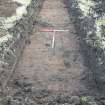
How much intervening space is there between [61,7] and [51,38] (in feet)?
20.1

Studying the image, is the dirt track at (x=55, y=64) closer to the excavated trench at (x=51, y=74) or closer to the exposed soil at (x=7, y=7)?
the excavated trench at (x=51, y=74)

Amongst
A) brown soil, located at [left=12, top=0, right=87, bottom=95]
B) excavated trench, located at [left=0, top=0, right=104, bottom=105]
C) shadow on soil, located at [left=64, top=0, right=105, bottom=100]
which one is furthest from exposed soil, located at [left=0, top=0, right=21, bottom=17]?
shadow on soil, located at [left=64, top=0, right=105, bottom=100]

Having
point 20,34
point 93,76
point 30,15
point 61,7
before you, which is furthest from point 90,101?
point 61,7

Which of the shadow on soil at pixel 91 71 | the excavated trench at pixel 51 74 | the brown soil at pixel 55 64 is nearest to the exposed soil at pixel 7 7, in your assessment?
the excavated trench at pixel 51 74

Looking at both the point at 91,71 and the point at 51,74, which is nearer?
the point at 91,71

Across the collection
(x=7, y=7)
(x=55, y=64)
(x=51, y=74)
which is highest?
(x=7, y=7)

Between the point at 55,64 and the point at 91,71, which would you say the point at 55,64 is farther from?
the point at 91,71

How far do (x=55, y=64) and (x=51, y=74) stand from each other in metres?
1.07

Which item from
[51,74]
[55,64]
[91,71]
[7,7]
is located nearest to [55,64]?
[55,64]

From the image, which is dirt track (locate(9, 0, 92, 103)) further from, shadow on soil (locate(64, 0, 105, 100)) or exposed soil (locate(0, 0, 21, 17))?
exposed soil (locate(0, 0, 21, 17))

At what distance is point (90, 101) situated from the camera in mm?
9703

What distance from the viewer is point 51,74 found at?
1339 centimetres

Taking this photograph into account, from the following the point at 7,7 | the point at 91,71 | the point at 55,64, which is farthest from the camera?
the point at 7,7

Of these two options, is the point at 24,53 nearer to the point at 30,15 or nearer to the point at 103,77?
the point at 30,15
